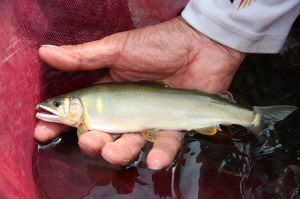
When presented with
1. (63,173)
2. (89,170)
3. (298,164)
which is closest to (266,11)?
(298,164)

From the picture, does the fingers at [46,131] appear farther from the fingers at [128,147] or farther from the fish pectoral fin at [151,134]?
the fish pectoral fin at [151,134]

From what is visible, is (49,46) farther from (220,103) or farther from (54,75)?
(220,103)

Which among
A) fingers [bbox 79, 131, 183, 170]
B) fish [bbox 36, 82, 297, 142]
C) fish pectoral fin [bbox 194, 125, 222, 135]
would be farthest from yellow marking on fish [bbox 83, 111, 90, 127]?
Result: fish pectoral fin [bbox 194, 125, 222, 135]

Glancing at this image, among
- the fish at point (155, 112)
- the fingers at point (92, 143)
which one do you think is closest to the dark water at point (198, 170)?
the fingers at point (92, 143)

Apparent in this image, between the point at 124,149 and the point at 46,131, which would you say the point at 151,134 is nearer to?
the point at 124,149

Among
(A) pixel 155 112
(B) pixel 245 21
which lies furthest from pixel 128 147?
(B) pixel 245 21

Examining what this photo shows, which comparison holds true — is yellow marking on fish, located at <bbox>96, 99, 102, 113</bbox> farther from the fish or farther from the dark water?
the dark water
